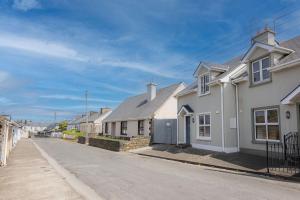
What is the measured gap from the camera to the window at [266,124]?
15695 millimetres

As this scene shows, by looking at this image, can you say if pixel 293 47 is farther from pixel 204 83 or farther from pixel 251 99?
pixel 204 83

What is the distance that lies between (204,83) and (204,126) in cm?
336

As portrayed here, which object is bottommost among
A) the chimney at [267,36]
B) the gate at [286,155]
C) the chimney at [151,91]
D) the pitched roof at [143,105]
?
the gate at [286,155]

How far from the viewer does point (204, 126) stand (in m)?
21.6

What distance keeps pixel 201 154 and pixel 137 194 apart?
440 inches

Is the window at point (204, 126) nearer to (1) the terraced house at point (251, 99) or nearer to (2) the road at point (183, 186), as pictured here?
(1) the terraced house at point (251, 99)

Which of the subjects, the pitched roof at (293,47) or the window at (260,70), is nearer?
the pitched roof at (293,47)

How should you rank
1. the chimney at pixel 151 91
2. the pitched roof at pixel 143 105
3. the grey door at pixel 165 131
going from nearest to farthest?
the grey door at pixel 165 131 < the pitched roof at pixel 143 105 < the chimney at pixel 151 91

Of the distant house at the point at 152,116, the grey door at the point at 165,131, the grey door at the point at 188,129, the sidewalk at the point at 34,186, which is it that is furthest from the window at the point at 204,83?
the sidewalk at the point at 34,186

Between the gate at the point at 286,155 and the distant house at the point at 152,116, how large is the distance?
12988 millimetres

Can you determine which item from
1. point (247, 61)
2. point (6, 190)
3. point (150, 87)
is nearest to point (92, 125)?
point (150, 87)

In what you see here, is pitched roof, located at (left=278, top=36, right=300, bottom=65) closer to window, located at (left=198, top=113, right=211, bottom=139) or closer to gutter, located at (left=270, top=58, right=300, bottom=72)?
gutter, located at (left=270, top=58, right=300, bottom=72)

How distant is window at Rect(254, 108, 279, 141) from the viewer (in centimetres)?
1570

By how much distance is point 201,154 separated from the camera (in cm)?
1905
